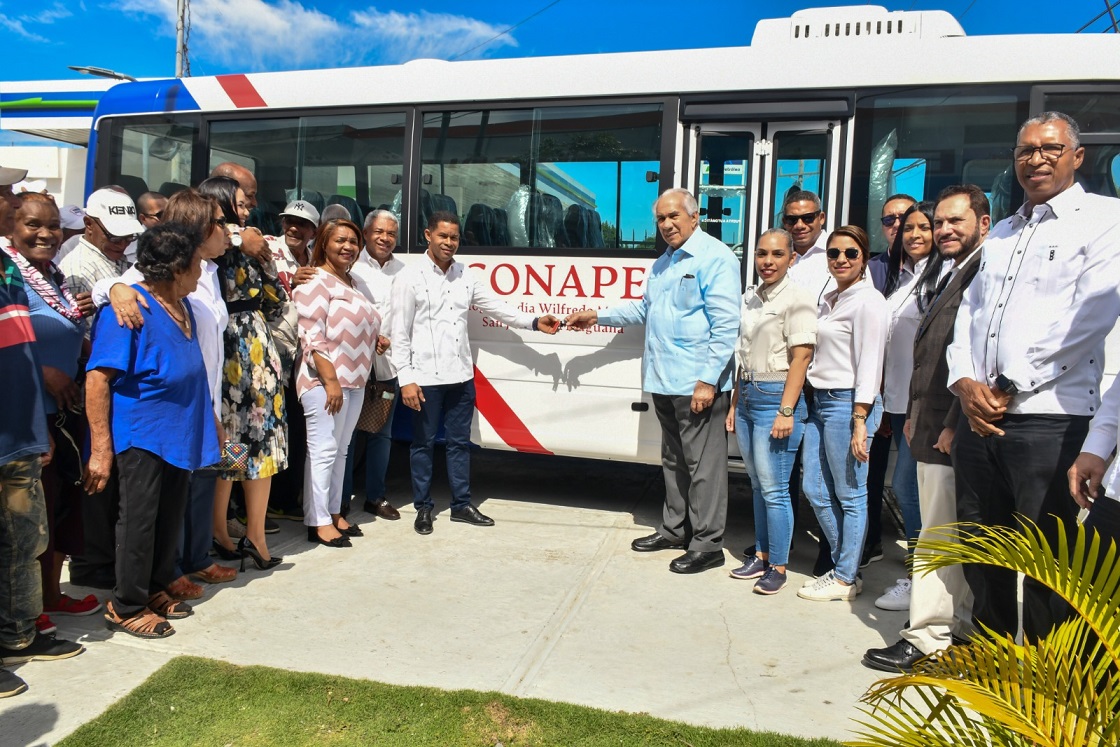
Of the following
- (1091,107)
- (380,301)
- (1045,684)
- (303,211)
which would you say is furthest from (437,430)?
(1091,107)

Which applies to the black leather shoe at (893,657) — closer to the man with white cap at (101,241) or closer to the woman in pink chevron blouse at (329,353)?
the woman in pink chevron blouse at (329,353)

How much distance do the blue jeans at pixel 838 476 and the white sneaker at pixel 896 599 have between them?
18 centimetres

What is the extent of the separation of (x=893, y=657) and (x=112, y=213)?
4468mm

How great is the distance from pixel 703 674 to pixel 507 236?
3267 mm

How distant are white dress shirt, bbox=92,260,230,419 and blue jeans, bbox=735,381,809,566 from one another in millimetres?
2775

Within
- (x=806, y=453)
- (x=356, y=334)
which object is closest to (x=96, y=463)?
(x=356, y=334)

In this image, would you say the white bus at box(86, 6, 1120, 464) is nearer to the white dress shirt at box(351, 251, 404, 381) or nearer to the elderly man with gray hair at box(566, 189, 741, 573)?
the white dress shirt at box(351, 251, 404, 381)

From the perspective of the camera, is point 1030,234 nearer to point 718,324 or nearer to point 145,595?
point 718,324

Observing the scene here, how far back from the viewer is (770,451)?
452cm

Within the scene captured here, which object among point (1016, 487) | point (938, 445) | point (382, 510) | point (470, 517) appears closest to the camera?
point (1016, 487)

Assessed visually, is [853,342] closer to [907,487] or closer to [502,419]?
[907,487]

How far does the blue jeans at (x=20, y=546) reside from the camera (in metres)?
3.31

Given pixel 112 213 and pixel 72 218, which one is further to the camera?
pixel 72 218

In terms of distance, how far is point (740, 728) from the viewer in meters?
3.10
